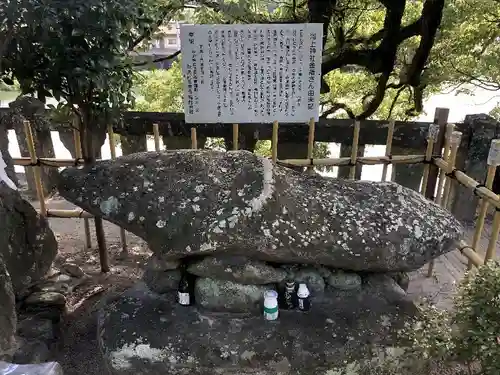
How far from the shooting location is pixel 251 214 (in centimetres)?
305

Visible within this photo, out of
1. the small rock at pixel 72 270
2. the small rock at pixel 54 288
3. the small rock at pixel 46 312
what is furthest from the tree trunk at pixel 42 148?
the small rock at pixel 46 312

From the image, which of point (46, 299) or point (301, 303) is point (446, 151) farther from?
point (46, 299)

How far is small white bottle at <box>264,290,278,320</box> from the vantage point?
3.19 m

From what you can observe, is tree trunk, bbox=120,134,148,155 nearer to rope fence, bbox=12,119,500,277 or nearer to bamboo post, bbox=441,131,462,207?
rope fence, bbox=12,119,500,277

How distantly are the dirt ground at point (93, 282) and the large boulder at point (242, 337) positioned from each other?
0.49 m

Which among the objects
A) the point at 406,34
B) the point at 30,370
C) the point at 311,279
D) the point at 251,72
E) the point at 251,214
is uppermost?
the point at 406,34

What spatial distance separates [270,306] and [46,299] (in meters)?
1.92

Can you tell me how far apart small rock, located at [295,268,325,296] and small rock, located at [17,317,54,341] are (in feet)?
6.28

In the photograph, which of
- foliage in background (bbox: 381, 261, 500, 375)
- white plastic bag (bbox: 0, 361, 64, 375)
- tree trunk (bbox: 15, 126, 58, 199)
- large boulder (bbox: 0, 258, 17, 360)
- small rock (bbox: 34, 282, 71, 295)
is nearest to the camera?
white plastic bag (bbox: 0, 361, 64, 375)

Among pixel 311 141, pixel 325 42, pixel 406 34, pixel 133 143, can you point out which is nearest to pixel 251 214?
pixel 311 141

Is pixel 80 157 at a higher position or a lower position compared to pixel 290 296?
higher

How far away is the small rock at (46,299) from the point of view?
377 cm

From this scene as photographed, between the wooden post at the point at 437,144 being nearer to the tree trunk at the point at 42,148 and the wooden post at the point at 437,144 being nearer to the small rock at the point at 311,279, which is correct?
the small rock at the point at 311,279

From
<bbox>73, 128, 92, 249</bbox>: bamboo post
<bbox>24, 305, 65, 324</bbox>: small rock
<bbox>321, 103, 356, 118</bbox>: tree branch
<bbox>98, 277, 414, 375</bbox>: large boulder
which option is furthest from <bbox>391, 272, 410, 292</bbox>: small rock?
<bbox>321, 103, 356, 118</bbox>: tree branch
